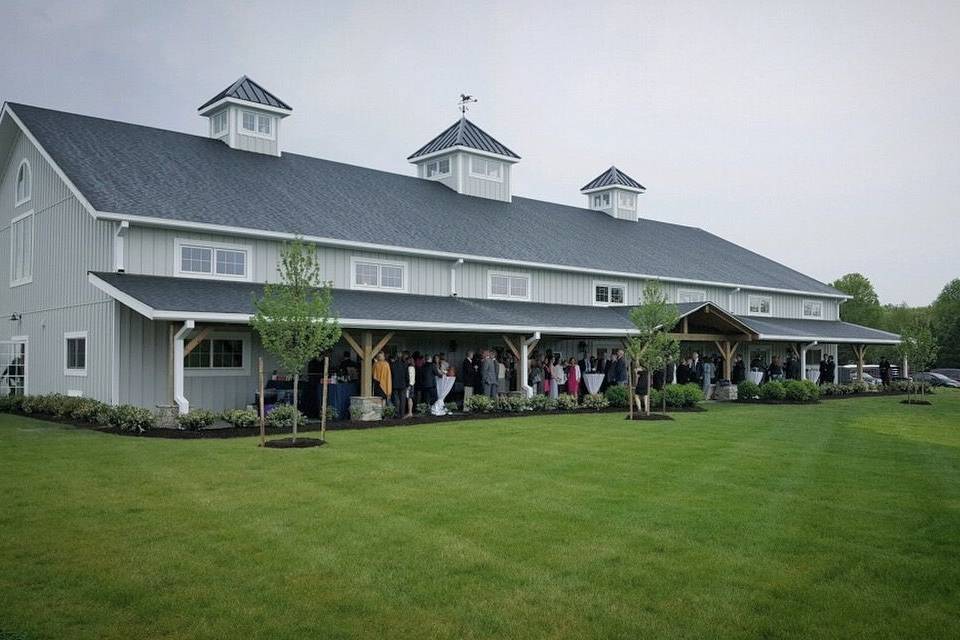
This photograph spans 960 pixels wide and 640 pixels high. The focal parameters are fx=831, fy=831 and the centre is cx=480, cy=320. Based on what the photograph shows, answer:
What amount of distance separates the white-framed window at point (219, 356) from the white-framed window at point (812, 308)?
28903 mm

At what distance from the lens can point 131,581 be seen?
21.1 feet

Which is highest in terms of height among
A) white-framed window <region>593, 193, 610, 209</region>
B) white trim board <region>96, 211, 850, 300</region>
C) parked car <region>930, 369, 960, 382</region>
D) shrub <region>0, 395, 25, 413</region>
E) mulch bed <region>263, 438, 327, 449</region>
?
white-framed window <region>593, 193, 610, 209</region>

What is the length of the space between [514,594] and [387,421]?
498 inches

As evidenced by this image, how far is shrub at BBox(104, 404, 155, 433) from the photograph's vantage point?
52.2 ft

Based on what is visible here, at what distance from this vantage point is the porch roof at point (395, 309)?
1634 centimetres

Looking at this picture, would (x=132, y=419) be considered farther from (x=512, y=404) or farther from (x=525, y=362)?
(x=525, y=362)

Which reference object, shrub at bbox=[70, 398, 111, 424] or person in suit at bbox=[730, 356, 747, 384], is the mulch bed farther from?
person in suit at bbox=[730, 356, 747, 384]

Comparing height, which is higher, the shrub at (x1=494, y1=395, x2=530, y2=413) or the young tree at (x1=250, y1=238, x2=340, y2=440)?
the young tree at (x1=250, y1=238, x2=340, y2=440)

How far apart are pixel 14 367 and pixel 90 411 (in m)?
7.21

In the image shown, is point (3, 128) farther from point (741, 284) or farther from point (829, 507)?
point (741, 284)

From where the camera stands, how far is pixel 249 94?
24.6m

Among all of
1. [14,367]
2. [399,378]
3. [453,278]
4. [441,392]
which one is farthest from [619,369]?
[14,367]

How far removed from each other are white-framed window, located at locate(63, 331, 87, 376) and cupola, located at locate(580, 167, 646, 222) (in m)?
24.0

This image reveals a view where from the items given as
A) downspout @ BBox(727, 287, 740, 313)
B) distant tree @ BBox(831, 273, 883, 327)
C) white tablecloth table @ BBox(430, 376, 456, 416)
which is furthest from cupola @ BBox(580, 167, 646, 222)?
distant tree @ BBox(831, 273, 883, 327)
